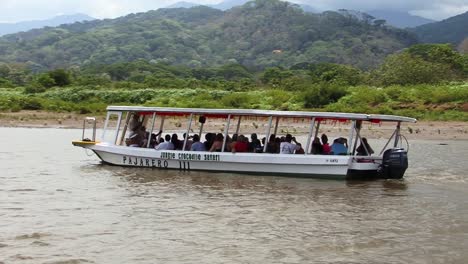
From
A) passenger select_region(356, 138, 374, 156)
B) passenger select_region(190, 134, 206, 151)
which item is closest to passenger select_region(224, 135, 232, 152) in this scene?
passenger select_region(190, 134, 206, 151)

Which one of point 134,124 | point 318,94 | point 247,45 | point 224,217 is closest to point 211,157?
point 134,124

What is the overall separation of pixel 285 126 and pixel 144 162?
18.4 meters

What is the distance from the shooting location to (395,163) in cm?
1764

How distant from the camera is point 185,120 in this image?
133 feet

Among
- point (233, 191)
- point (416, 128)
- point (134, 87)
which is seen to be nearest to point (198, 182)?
point (233, 191)

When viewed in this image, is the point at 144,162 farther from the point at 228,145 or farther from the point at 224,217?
the point at 224,217

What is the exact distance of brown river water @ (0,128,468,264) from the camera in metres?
10.3

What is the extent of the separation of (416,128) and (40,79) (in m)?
37.0

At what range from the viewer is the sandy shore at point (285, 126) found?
3288 cm

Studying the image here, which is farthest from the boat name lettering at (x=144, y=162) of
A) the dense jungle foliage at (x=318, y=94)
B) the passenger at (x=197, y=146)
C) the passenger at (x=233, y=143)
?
the dense jungle foliage at (x=318, y=94)

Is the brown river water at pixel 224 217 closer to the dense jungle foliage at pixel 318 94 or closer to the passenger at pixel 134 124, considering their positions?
the passenger at pixel 134 124

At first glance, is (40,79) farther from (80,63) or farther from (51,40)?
(51,40)

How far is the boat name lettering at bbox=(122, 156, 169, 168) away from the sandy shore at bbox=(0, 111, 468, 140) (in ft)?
33.4

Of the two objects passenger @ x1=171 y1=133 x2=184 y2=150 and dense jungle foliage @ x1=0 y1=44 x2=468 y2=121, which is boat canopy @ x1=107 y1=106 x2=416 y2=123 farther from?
dense jungle foliage @ x1=0 y1=44 x2=468 y2=121
